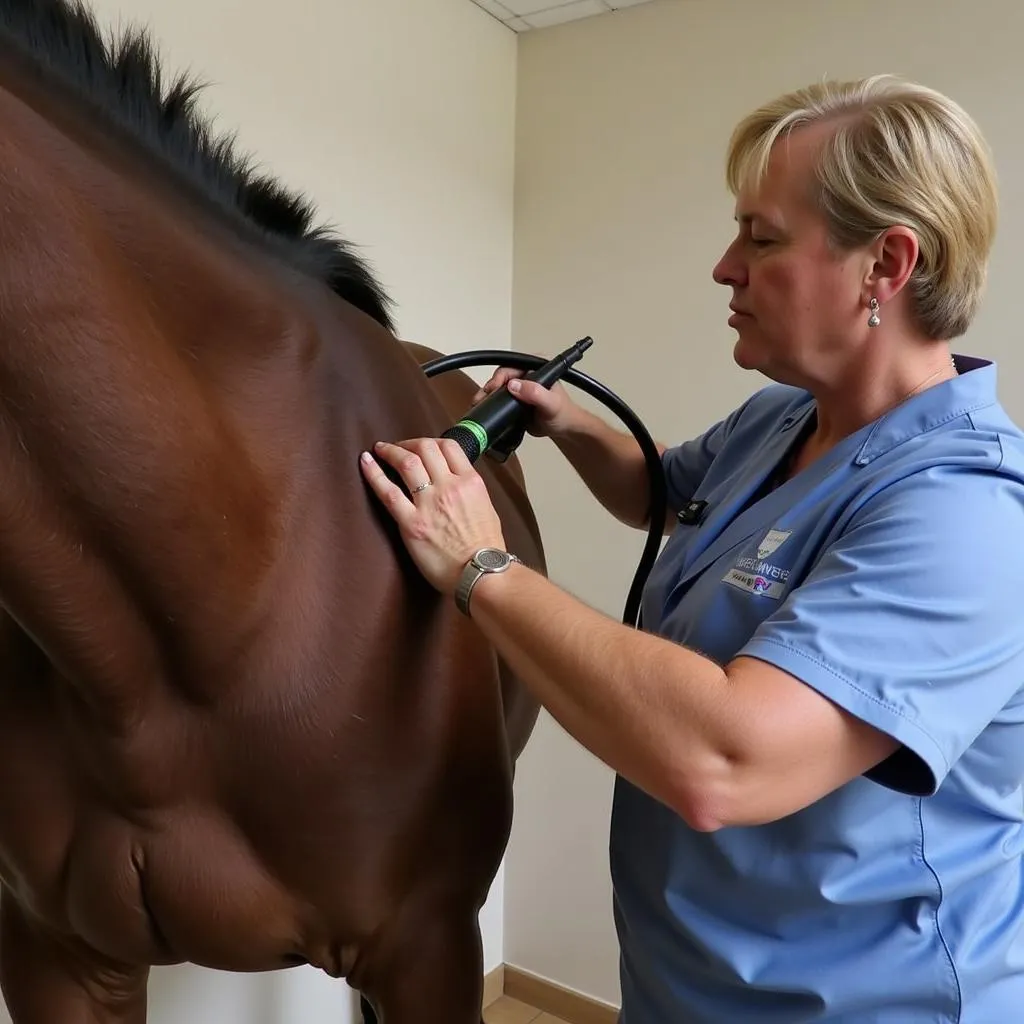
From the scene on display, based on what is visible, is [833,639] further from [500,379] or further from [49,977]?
[49,977]

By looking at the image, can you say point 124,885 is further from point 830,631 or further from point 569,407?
point 569,407

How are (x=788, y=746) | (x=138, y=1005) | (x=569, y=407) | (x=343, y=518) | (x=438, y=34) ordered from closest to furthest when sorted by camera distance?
(x=788, y=746) → (x=343, y=518) → (x=138, y=1005) → (x=569, y=407) → (x=438, y=34)

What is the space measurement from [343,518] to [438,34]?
1.45 m

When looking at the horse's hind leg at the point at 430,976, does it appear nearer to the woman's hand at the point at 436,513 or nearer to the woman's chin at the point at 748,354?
the woman's hand at the point at 436,513

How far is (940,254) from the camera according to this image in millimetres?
808

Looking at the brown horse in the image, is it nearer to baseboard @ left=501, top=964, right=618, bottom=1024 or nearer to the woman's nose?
the woman's nose

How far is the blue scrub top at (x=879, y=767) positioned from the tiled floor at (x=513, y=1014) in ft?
4.32

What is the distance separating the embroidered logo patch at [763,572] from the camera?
31.9 inches

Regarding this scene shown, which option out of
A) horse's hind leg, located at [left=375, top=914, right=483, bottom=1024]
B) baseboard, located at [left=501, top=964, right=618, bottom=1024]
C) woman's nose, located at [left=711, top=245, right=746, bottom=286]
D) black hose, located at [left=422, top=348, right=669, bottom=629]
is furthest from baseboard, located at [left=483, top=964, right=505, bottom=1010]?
woman's nose, located at [left=711, top=245, right=746, bottom=286]

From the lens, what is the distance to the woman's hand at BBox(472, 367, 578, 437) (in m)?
1.00

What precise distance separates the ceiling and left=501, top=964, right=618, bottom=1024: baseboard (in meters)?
2.05

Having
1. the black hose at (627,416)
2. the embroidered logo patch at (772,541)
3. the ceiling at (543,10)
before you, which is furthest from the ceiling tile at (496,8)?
the embroidered logo patch at (772,541)

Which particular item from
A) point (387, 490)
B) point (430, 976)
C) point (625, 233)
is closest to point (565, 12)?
point (625, 233)

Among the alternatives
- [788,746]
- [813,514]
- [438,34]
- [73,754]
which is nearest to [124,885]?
[73,754]
